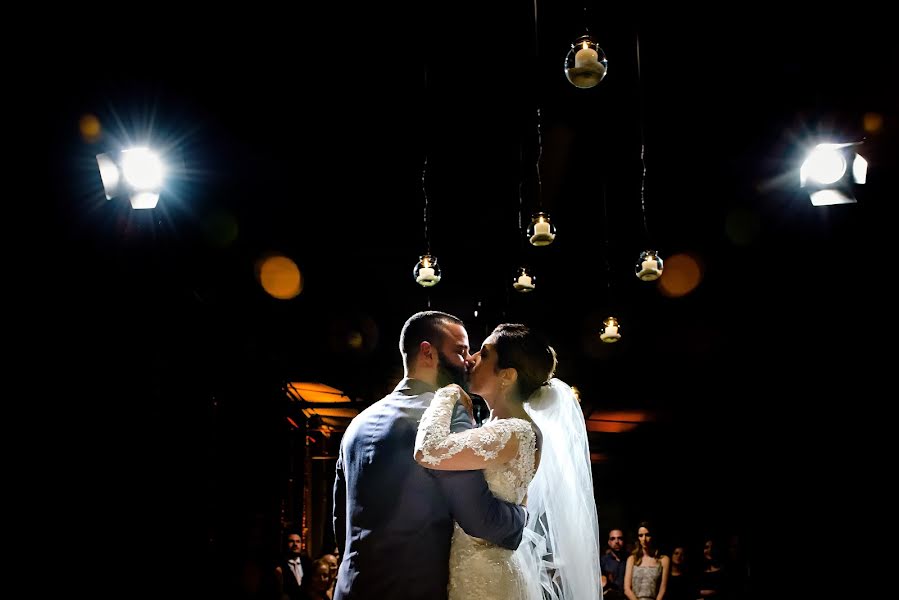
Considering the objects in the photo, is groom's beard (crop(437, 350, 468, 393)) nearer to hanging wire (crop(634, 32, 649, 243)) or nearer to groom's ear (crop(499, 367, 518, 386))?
groom's ear (crop(499, 367, 518, 386))

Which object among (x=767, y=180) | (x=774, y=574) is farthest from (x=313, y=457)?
(x=767, y=180)

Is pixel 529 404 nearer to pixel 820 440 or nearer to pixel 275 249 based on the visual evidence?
pixel 820 440

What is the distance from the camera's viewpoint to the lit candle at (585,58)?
4078 mm

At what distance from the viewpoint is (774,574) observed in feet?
24.6

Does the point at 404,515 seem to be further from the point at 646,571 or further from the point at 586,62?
the point at 646,571

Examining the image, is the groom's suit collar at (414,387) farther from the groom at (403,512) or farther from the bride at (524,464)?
the bride at (524,464)

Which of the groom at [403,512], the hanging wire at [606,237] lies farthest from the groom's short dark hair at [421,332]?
the hanging wire at [606,237]

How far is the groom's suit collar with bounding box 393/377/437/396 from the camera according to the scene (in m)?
2.85

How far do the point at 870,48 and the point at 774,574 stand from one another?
5.14 metres

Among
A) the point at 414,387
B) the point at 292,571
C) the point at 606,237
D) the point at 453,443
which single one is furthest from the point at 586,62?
the point at 606,237

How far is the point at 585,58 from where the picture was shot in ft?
13.4

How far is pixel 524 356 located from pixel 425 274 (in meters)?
3.76

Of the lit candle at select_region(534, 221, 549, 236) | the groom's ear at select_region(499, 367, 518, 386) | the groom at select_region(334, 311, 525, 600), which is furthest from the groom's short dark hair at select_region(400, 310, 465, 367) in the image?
the lit candle at select_region(534, 221, 549, 236)

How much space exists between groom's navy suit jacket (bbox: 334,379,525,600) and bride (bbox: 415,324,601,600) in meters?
0.08
